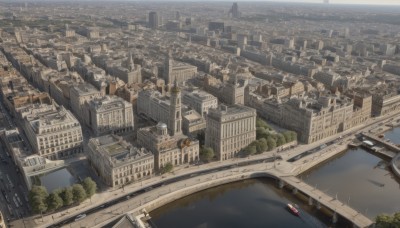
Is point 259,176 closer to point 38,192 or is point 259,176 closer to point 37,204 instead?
point 38,192

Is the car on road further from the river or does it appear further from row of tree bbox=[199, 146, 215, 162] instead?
the river

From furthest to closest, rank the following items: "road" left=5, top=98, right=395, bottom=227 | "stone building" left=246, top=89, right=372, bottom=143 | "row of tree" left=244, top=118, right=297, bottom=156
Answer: "stone building" left=246, top=89, right=372, bottom=143 < "row of tree" left=244, top=118, right=297, bottom=156 < "road" left=5, top=98, right=395, bottom=227

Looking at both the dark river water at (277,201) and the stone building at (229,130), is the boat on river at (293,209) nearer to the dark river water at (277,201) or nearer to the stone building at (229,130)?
the dark river water at (277,201)

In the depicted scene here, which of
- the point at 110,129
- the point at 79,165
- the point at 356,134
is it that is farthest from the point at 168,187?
the point at 356,134

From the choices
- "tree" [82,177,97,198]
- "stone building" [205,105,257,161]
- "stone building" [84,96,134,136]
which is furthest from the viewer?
"stone building" [84,96,134,136]

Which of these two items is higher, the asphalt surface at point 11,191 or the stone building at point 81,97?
the stone building at point 81,97

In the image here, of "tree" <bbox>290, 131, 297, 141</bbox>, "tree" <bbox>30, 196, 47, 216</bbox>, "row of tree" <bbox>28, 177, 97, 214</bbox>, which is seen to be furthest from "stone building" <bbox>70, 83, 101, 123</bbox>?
"tree" <bbox>290, 131, 297, 141</bbox>

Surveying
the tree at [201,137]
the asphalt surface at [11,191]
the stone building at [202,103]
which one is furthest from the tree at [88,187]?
the stone building at [202,103]
